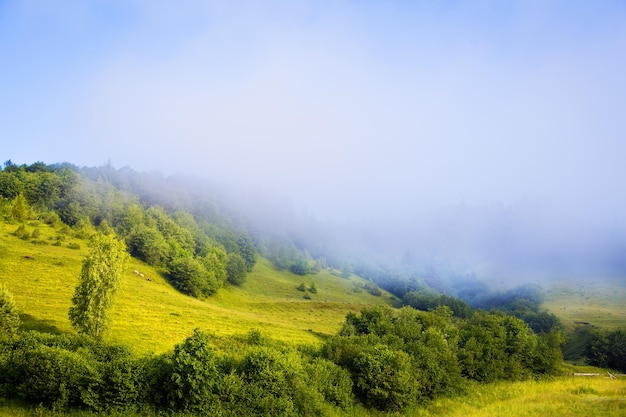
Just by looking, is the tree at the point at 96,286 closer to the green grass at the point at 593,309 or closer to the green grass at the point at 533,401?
the green grass at the point at 533,401

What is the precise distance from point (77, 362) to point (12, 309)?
2321 cm

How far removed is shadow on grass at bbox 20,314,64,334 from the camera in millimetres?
46312

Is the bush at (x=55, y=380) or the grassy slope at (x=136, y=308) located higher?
the bush at (x=55, y=380)

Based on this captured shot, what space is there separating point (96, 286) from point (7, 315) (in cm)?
872

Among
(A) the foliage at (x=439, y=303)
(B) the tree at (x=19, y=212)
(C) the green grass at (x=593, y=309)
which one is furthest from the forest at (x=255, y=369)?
(C) the green grass at (x=593, y=309)

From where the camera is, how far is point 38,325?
4769 cm

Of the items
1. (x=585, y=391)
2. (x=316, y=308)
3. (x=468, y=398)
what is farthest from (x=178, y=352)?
(x=316, y=308)

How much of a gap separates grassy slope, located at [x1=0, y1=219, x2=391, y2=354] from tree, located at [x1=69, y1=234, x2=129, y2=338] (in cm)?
527

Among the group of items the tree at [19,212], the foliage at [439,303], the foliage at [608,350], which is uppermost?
the tree at [19,212]

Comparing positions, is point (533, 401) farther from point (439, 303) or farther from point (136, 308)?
point (439, 303)

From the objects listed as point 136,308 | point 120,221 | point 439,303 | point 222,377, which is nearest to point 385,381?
point 222,377

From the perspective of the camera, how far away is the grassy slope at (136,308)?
5231 cm

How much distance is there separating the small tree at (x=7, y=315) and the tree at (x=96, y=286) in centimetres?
554

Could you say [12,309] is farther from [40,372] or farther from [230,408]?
[230,408]
